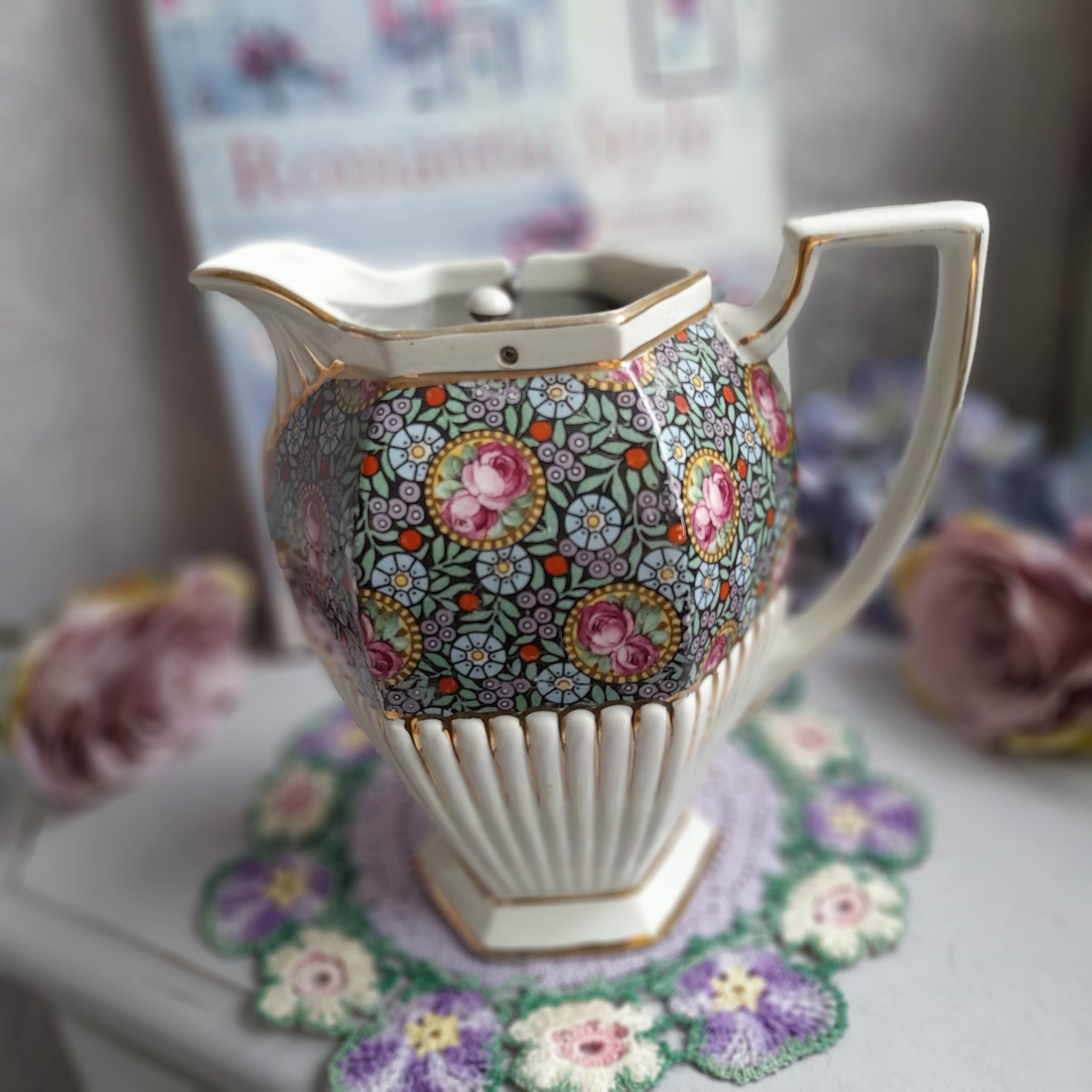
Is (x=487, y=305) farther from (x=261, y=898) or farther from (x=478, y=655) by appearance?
(x=261, y=898)

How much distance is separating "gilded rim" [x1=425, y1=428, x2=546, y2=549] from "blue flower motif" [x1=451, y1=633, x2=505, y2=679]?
0.03m

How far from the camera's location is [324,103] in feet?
2.13

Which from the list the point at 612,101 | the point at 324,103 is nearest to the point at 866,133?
the point at 612,101

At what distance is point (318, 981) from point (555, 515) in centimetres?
26

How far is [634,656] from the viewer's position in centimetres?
35

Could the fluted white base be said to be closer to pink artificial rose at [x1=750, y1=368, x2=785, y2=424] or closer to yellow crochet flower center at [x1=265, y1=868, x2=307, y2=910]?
yellow crochet flower center at [x1=265, y1=868, x2=307, y2=910]

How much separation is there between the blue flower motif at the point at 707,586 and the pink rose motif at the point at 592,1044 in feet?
0.63

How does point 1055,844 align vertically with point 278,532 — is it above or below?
below

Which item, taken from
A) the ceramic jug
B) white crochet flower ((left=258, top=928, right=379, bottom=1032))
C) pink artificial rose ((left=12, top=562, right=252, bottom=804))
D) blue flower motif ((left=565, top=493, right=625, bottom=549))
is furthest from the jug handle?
pink artificial rose ((left=12, top=562, right=252, bottom=804))

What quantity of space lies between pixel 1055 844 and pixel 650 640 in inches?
11.4

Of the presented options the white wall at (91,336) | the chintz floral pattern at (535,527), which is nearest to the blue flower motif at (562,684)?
the chintz floral pattern at (535,527)

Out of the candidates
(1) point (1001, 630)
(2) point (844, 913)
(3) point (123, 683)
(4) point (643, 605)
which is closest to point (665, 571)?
(4) point (643, 605)

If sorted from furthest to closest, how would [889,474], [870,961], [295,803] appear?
[889,474], [295,803], [870,961]

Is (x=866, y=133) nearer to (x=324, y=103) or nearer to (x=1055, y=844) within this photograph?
(x=324, y=103)
